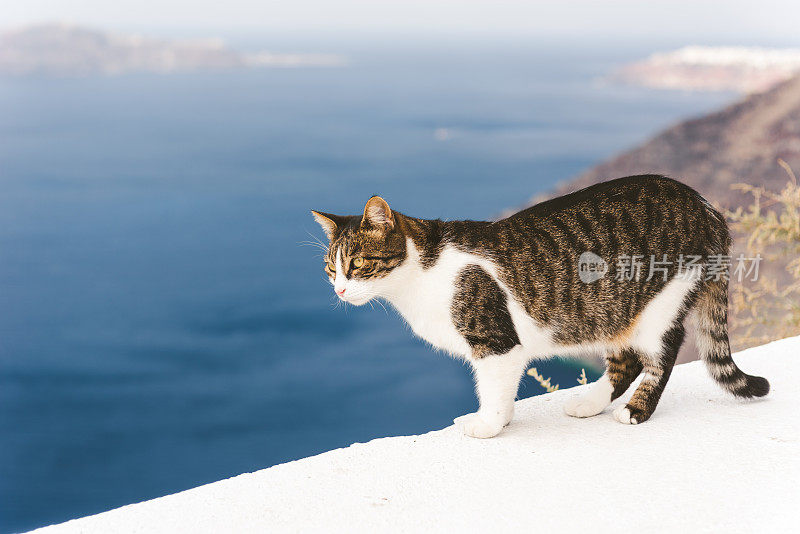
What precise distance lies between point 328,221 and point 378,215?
200 mm

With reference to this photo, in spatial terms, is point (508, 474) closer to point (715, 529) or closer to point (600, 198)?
point (715, 529)

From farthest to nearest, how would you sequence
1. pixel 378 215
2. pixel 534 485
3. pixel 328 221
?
pixel 328 221 → pixel 378 215 → pixel 534 485

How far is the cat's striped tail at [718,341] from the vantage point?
237 centimetres

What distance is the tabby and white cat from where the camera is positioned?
7.26 feet

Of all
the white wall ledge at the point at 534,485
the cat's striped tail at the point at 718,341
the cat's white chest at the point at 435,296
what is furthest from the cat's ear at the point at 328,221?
the cat's striped tail at the point at 718,341

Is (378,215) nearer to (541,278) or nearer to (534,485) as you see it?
(541,278)

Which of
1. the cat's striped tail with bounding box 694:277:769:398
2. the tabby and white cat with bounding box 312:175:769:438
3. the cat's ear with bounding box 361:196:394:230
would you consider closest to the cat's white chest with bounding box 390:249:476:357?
the tabby and white cat with bounding box 312:175:769:438

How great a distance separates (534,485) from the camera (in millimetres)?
2008

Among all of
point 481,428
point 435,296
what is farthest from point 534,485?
point 435,296

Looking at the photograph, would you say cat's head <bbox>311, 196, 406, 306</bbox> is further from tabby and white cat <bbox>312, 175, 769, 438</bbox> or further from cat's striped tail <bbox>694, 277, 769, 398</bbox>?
cat's striped tail <bbox>694, 277, 769, 398</bbox>

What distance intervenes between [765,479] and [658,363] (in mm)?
438

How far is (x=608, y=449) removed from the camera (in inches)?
86.9

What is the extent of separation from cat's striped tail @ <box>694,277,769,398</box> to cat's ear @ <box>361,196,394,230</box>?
3.10 feet

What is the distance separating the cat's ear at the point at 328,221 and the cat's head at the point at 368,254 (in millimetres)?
69
